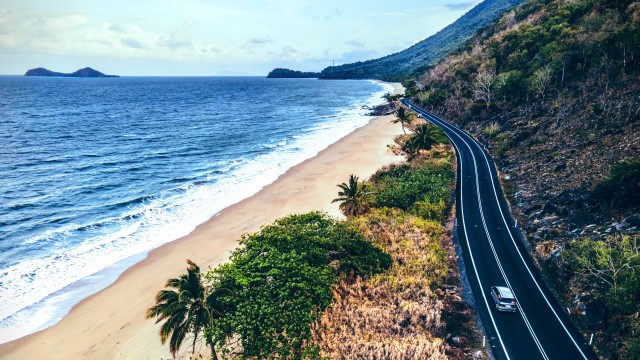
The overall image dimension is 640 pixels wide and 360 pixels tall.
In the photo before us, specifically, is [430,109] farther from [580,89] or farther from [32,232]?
[32,232]

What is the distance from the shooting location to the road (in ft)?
85.6

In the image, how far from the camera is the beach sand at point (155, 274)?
1085 inches

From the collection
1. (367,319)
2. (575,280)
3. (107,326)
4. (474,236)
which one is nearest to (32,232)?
(107,326)

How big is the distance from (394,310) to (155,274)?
24825mm

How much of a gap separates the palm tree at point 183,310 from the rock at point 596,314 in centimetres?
2859

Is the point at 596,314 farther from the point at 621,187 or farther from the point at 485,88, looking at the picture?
the point at 485,88

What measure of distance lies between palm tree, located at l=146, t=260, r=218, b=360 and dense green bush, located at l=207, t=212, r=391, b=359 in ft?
4.31

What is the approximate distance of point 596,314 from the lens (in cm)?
2733

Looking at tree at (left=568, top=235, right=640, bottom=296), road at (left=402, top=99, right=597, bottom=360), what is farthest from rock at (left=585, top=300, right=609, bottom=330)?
tree at (left=568, top=235, right=640, bottom=296)

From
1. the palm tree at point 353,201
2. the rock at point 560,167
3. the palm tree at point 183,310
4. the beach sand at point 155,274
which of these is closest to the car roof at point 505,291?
the palm tree at point 353,201

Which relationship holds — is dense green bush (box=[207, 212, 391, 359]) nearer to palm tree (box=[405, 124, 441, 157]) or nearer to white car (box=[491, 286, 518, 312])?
white car (box=[491, 286, 518, 312])

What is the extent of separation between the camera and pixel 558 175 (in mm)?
47938

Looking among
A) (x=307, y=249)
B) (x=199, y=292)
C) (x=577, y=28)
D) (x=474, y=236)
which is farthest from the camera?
(x=577, y=28)

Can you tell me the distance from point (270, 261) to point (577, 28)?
93931 millimetres
